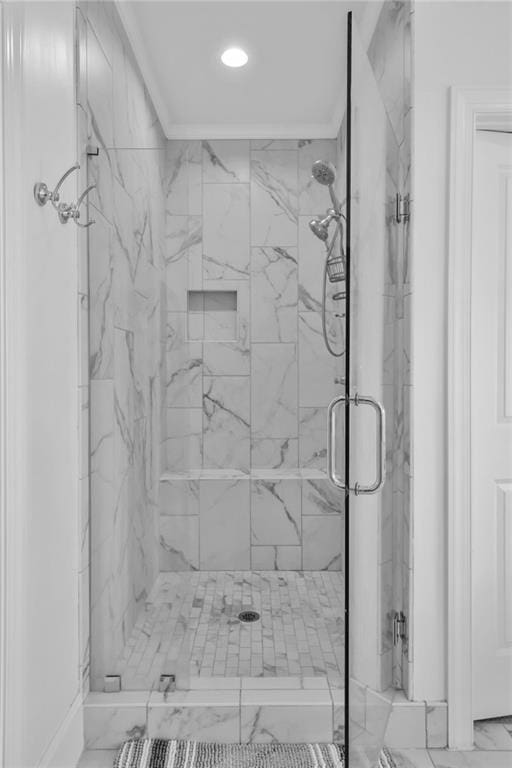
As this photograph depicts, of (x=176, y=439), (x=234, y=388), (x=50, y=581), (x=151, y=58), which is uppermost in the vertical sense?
(x=151, y=58)

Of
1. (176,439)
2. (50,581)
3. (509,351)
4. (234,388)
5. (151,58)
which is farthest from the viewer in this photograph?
(234,388)

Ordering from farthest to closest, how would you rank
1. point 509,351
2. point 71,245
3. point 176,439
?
point 176,439 → point 509,351 → point 71,245

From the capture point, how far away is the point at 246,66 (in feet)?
8.56

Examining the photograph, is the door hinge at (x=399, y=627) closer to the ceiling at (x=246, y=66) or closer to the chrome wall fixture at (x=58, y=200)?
the chrome wall fixture at (x=58, y=200)

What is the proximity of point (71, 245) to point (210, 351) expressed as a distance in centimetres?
101

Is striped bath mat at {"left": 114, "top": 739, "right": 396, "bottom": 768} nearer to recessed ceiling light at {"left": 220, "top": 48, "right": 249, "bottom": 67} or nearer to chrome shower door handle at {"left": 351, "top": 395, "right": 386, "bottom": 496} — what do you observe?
chrome shower door handle at {"left": 351, "top": 395, "right": 386, "bottom": 496}

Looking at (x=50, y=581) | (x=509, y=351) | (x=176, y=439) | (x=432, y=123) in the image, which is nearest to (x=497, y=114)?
(x=432, y=123)

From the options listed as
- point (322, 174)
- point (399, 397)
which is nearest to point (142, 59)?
point (322, 174)

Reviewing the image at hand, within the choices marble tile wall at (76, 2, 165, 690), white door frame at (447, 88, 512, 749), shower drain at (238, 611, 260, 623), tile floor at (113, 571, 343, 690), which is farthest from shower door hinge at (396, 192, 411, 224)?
shower drain at (238, 611, 260, 623)

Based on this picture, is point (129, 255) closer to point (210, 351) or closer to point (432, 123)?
point (210, 351)

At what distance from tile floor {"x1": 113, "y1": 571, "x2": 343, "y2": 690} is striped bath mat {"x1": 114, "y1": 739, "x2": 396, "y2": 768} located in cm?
18

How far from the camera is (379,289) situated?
1.51 m

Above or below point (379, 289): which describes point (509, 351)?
below

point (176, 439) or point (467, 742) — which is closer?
point (467, 742)
